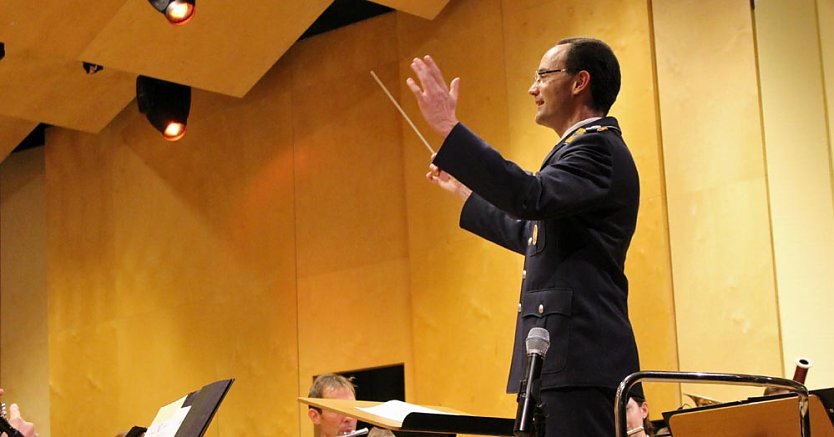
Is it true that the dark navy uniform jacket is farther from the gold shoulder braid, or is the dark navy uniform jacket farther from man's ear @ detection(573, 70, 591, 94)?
man's ear @ detection(573, 70, 591, 94)

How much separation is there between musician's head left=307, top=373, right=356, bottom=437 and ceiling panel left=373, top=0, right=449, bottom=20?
2242 mm

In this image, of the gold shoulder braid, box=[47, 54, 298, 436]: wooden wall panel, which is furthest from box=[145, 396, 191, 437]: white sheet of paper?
box=[47, 54, 298, 436]: wooden wall panel

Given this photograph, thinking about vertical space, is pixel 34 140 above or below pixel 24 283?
above

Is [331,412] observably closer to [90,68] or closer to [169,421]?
[169,421]

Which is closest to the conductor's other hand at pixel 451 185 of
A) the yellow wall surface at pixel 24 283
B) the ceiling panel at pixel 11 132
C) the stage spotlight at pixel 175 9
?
the stage spotlight at pixel 175 9

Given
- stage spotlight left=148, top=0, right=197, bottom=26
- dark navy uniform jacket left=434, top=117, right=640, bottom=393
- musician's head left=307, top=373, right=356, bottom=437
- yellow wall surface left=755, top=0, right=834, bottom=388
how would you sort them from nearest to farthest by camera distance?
dark navy uniform jacket left=434, top=117, right=640, bottom=393 → musician's head left=307, top=373, right=356, bottom=437 → yellow wall surface left=755, top=0, right=834, bottom=388 → stage spotlight left=148, top=0, right=197, bottom=26

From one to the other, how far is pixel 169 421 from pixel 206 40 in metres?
4.22

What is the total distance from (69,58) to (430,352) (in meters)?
2.60

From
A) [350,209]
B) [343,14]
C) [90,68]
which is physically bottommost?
[350,209]

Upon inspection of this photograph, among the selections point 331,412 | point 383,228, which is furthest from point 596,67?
point 383,228

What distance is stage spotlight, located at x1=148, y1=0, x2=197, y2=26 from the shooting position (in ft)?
18.3

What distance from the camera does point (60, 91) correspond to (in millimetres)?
7270

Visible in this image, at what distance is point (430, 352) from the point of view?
639cm

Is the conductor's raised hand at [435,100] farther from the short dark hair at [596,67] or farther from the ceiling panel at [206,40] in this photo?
the ceiling panel at [206,40]
